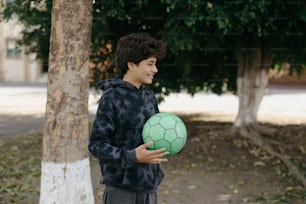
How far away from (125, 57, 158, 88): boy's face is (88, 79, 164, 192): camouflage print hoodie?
0.05 metres

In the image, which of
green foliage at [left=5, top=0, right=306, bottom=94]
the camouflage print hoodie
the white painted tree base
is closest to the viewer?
the camouflage print hoodie

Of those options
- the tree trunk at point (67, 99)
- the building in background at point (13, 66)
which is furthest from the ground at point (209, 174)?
the building in background at point (13, 66)

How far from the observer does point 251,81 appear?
32.6 ft

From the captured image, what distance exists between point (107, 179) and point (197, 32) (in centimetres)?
552

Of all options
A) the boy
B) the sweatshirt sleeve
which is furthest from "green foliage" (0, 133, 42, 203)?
the sweatshirt sleeve

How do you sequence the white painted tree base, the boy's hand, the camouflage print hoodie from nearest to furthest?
the boy's hand < the camouflage print hoodie < the white painted tree base

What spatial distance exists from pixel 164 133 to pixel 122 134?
25 cm

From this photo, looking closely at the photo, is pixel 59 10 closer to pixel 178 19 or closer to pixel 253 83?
pixel 178 19

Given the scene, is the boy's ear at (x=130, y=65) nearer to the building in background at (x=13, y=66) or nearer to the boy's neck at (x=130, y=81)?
the boy's neck at (x=130, y=81)

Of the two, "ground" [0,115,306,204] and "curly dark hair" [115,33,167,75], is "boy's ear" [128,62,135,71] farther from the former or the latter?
"ground" [0,115,306,204]

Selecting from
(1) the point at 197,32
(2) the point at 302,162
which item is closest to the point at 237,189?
(2) the point at 302,162

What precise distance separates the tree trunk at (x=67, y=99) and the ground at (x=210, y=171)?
66.4 inches

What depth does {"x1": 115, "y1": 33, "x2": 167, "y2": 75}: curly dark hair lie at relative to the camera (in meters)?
3.09

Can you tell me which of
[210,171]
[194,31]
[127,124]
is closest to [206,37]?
[194,31]
